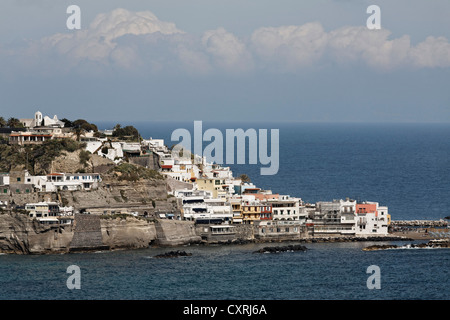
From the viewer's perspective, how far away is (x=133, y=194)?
306ft

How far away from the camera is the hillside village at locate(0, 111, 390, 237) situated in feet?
295

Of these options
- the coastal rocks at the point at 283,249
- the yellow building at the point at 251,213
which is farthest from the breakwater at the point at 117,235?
the coastal rocks at the point at 283,249

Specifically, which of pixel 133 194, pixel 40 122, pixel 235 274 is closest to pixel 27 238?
pixel 133 194

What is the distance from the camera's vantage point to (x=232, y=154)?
18062 centimetres

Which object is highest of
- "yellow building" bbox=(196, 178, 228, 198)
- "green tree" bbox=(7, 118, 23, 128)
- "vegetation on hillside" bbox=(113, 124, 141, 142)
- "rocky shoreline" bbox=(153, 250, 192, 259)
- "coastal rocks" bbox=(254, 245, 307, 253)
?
"green tree" bbox=(7, 118, 23, 128)

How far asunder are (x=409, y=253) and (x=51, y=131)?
37.8 meters

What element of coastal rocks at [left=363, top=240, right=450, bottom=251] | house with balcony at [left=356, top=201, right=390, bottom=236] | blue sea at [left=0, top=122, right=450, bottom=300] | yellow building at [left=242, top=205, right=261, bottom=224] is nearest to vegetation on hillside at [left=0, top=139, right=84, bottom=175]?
blue sea at [left=0, top=122, right=450, bottom=300]

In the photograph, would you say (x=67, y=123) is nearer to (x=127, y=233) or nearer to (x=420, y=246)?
(x=127, y=233)

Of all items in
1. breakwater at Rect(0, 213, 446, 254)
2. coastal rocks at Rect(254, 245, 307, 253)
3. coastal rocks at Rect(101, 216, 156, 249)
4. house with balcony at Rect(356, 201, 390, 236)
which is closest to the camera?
breakwater at Rect(0, 213, 446, 254)

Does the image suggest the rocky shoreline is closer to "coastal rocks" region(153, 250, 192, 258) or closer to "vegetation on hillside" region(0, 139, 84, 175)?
"coastal rocks" region(153, 250, 192, 258)

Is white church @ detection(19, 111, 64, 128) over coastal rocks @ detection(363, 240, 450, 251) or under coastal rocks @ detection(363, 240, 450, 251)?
over
